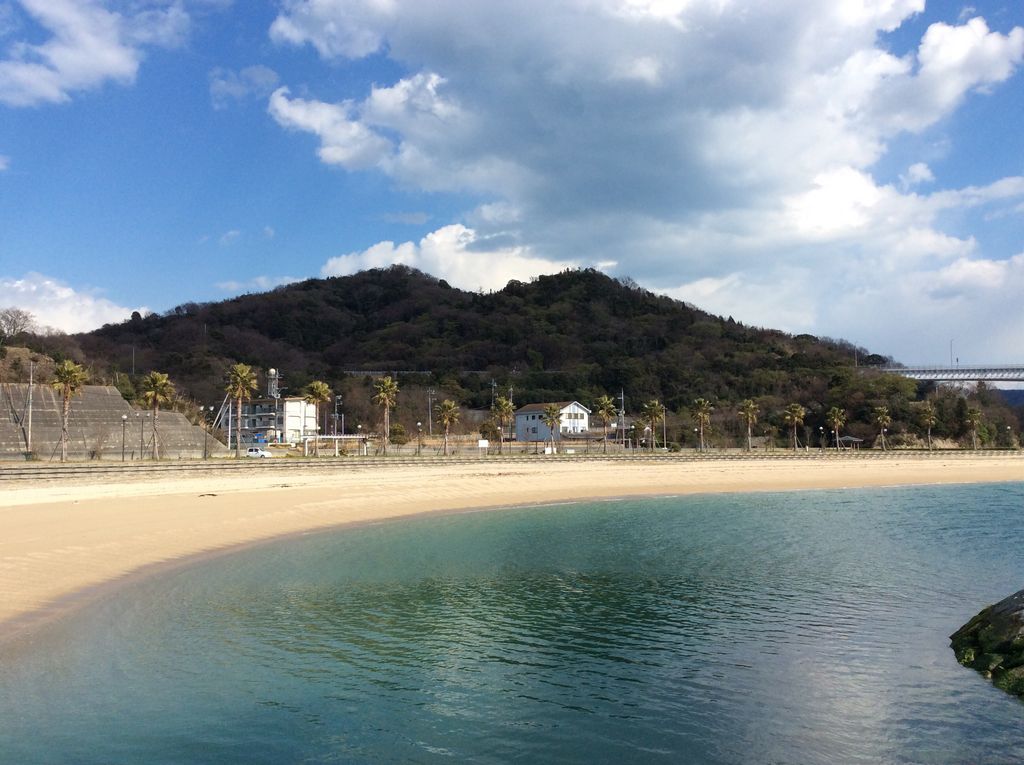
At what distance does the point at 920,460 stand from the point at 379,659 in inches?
3120

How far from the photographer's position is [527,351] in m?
167

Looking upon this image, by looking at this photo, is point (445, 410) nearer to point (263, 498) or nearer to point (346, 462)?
point (346, 462)

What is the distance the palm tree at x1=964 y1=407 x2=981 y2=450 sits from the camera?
332 feet

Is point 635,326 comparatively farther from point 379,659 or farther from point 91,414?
point 379,659

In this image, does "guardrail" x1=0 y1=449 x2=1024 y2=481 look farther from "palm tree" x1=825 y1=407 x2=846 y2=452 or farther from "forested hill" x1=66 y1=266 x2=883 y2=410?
"forested hill" x1=66 y1=266 x2=883 y2=410

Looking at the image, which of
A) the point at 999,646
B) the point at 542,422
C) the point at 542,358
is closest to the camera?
the point at 999,646

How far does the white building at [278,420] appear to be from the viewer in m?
99.2

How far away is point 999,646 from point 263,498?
2982cm

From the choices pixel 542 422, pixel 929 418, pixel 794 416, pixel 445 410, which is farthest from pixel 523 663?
pixel 929 418

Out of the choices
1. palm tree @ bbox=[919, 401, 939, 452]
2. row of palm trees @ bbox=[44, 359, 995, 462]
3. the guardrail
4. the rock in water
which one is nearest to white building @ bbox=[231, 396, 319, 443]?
row of palm trees @ bbox=[44, 359, 995, 462]

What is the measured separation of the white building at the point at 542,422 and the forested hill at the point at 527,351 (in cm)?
1229

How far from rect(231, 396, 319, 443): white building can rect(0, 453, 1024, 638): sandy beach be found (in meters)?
46.9

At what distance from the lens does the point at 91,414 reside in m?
67.8

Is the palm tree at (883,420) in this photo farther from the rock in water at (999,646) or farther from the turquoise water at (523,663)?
the rock in water at (999,646)
